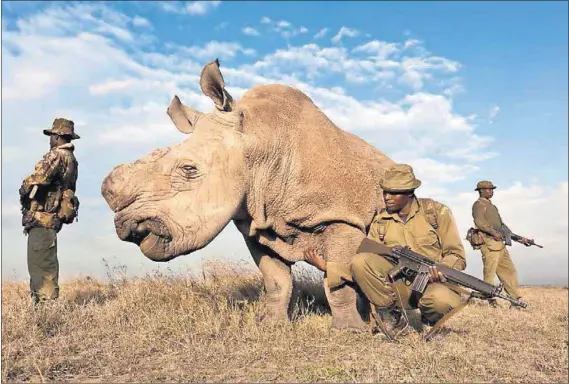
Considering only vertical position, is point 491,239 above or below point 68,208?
below

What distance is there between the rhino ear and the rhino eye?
2.63 ft

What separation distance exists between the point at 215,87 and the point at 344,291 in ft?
8.60

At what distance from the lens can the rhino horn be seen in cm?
638

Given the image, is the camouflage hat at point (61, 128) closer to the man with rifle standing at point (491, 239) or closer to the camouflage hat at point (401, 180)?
the camouflage hat at point (401, 180)

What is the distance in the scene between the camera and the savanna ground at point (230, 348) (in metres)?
3.91

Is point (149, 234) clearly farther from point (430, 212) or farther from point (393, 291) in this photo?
point (430, 212)

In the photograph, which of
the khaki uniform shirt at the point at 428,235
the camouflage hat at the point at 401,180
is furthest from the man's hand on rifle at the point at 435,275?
the camouflage hat at the point at 401,180

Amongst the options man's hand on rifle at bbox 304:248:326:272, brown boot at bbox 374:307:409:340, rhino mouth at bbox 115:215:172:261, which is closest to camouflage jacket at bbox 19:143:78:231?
rhino mouth at bbox 115:215:172:261

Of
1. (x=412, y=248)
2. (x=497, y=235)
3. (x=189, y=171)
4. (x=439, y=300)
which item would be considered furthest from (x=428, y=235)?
(x=497, y=235)

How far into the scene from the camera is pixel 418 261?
16.5ft

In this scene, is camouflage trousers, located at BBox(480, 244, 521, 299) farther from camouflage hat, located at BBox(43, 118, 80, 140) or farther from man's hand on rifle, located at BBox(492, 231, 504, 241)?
camouflage hat, located at BBox(43, 118, 80, 140)

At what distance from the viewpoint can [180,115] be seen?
→ 6453mm

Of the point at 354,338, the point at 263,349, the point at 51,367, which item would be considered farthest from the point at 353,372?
the point at 51,367

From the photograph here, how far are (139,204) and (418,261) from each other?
268 centimetres
